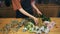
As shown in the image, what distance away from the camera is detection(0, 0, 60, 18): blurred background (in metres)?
1.15

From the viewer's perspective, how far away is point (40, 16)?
1.18m

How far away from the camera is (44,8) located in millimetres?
1156

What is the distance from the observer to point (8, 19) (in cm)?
117

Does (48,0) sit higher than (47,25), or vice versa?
(48,0)

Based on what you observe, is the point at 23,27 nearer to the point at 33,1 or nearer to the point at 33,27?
the point at 33,27

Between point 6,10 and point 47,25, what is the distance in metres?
0.38

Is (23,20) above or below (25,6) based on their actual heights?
below

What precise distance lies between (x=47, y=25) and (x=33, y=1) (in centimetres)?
24

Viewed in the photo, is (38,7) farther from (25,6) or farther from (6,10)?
(6,10)

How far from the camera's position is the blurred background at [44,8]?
1.15m

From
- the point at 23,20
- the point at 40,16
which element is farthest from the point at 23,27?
the point at 40,16

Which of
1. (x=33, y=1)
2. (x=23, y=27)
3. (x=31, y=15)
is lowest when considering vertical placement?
(x=23, y=27)

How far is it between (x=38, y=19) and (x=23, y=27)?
0.15 metres

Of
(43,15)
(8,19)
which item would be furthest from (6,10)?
(43,15)
